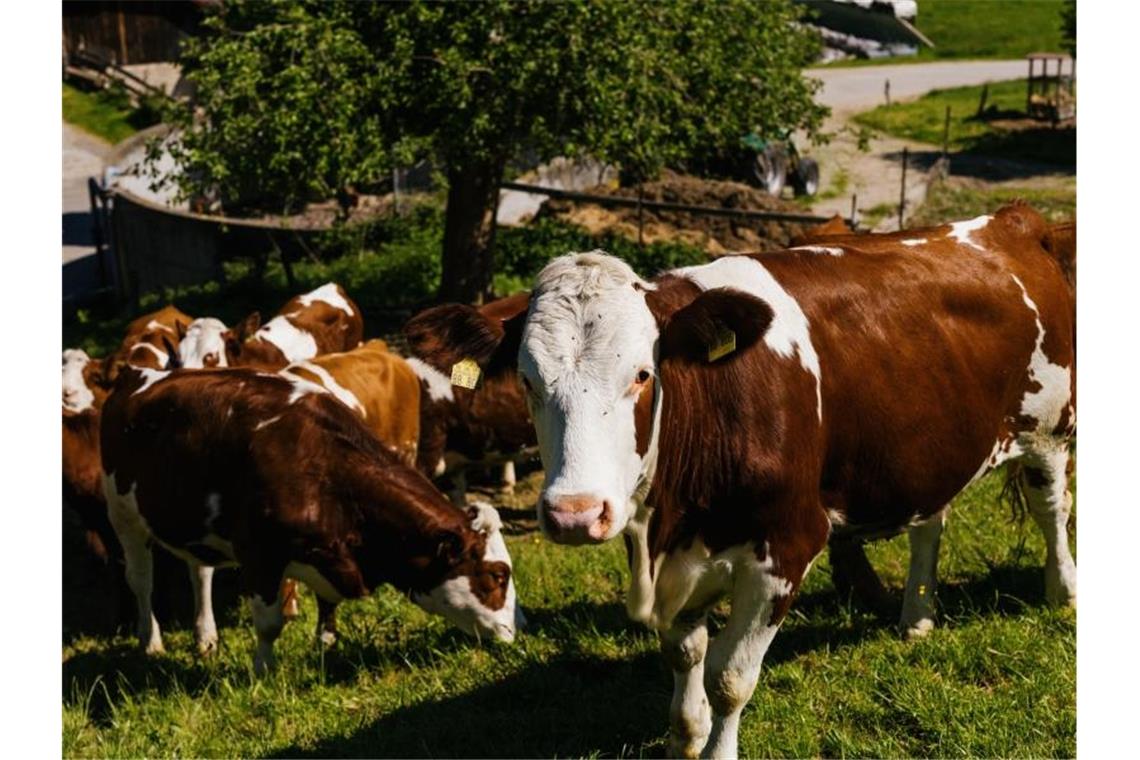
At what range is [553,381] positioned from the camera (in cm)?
442

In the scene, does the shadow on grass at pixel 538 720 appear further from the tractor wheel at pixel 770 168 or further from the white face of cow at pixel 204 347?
the tractor wheel at pixel 770 168

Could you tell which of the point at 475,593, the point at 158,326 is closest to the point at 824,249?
the point at 475,593

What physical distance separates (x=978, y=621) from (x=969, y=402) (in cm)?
131

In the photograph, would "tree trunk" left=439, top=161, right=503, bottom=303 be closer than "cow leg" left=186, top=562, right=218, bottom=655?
No

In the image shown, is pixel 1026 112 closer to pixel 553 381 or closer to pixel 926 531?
pixel 926 531

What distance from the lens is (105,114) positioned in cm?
3650

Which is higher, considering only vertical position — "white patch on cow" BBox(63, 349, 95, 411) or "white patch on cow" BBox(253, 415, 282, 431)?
"white patch on cow" BBox(253, 415, 282, 431)

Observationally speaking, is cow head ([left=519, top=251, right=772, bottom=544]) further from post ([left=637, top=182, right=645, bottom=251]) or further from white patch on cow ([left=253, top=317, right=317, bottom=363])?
post ([left=637, top=182, right=645, bottom=251])

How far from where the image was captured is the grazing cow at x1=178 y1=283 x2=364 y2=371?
10227 mm

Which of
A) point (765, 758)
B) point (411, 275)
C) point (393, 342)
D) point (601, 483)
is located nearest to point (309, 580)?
point (765, 758)

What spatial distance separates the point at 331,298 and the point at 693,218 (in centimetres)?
738

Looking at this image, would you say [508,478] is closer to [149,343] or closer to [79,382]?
[149,343]

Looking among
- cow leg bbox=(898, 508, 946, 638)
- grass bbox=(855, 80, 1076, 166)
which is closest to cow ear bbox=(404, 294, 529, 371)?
cow leg bbox=(898, 508, 946, 638)

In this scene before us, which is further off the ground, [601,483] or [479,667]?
[601,483]
